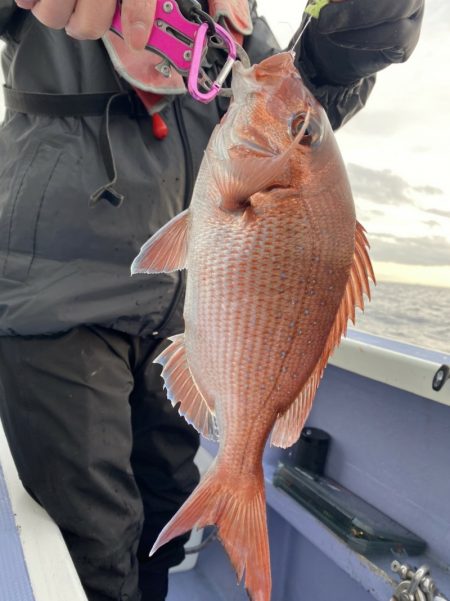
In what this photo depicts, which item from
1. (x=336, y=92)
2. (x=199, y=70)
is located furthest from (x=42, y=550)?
(x=336, y=92)

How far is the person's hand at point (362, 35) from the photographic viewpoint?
1402 millimetres

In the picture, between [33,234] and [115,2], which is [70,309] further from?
[115,2]

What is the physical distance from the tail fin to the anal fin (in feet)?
0.40

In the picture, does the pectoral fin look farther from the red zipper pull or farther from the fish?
the red zipper pull

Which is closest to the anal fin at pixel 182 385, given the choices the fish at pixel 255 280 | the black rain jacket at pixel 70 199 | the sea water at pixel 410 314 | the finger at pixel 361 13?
the fish at pixel 255 280

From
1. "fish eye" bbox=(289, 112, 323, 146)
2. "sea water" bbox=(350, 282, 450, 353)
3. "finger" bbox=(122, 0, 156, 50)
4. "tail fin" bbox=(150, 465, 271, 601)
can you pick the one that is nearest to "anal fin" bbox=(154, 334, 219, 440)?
"tail fin" bbox=(150, 465, 271, 601)

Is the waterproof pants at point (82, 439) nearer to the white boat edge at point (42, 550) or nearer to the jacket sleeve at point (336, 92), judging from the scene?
the white boat edge at point (42, 550)

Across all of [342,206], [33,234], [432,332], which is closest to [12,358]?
[33,234]

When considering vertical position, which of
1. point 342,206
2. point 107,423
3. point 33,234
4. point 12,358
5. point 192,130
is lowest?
point 107,423

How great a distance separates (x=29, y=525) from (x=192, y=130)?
114 cm

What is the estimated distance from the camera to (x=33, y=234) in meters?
1.47

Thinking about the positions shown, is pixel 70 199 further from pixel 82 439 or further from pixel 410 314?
pixel 410 314

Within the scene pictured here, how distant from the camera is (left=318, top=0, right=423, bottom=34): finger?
1.38 m

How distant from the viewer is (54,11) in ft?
3.47
